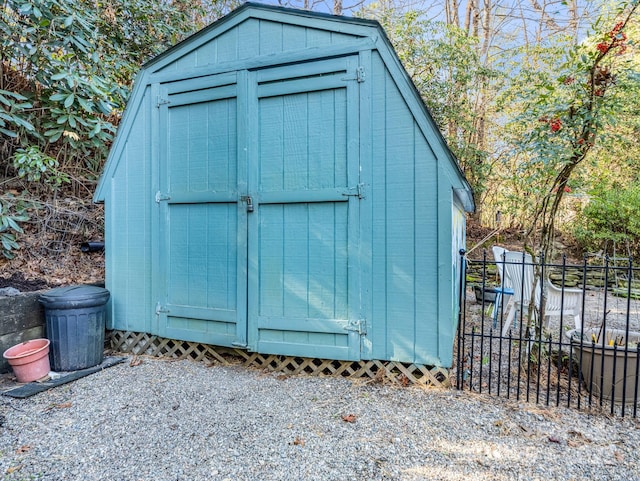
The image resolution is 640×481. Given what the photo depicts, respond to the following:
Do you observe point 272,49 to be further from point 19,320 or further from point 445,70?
point 445,70

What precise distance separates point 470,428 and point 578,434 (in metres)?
0.63

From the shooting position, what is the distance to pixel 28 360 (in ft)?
9.64

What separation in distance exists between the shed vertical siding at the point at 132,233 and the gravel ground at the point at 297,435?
856 mm

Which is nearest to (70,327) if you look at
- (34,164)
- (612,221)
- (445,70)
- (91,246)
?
(91,246)

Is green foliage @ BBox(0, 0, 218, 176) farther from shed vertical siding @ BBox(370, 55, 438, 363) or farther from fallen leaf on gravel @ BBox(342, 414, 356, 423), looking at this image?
fallen leaf on gravel @ BBox(342, 414, 356, 423)

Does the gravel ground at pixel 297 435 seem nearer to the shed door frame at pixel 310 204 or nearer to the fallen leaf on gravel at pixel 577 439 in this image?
the fallen leaf on gravel at pixel 577 439

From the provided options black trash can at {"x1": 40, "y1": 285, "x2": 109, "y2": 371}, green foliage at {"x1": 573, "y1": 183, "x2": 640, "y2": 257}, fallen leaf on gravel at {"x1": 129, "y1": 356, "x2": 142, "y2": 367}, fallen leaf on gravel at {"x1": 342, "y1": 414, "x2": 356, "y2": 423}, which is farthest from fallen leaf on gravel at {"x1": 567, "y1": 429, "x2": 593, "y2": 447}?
green foliage at {"x1": 573, "y1": 183, "x2": 640, "y2": 257}

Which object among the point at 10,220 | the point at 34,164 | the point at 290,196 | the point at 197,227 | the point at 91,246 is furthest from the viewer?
the point at 91,246

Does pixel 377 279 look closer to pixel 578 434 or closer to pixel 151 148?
pixel 578 434

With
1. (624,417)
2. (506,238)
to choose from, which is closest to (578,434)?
(624,417)

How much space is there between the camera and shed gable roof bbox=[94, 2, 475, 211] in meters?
2.77

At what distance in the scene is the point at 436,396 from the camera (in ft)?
8.82

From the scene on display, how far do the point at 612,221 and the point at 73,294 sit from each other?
9247 millimetres

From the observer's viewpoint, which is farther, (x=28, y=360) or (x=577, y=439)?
(x=28, y=360)
